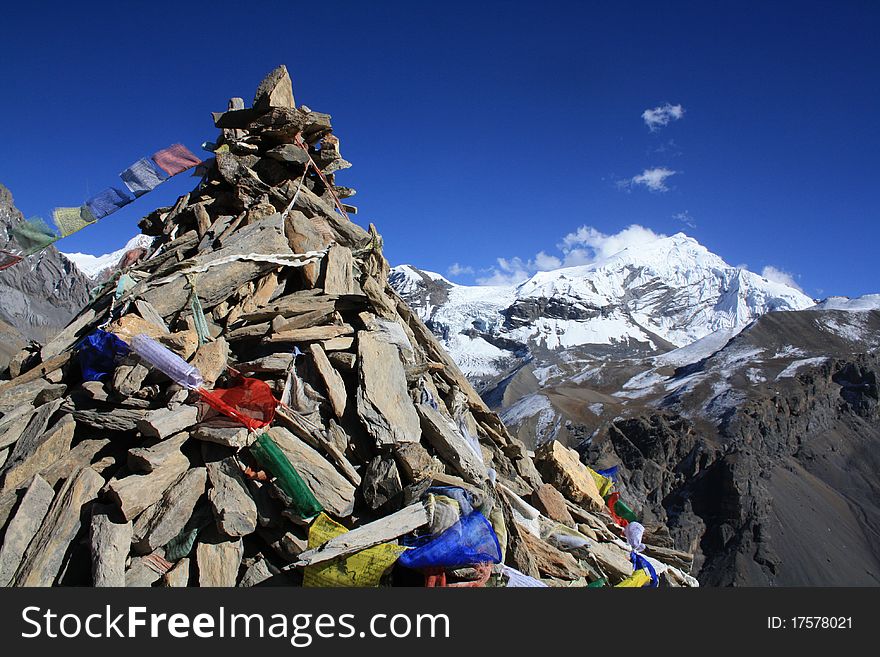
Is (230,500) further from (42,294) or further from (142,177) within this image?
(42,294)

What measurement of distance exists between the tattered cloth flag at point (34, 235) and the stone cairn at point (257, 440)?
1886mm

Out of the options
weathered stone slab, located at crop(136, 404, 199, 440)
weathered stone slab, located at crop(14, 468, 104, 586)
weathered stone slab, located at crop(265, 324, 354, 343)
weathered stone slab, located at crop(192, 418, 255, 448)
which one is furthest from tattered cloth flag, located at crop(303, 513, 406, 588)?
weathered stone slab, located at crop(265, 324, 354, 343)

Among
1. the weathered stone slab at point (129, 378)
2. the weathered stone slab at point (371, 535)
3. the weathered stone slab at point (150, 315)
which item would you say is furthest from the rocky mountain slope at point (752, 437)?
the weathered stone slab at point (129, 378)

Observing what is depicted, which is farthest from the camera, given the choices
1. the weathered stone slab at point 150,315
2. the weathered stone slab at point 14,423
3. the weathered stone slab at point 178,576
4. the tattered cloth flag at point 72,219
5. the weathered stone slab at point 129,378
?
the tattered cloth flag at point 72,219

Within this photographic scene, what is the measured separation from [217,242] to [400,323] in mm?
2996

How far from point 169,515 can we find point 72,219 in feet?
23.6

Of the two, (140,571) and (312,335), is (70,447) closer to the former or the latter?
(140,571)

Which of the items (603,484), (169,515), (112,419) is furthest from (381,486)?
(603,484)

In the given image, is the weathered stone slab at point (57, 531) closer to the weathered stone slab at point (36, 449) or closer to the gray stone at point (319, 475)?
the weathered stone slab at point (36, 449)

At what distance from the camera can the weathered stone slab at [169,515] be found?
492cm

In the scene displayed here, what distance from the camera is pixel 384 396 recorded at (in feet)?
21.0
